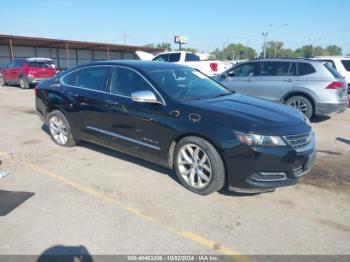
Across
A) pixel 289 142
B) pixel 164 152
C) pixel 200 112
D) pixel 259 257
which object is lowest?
pixel 259 257

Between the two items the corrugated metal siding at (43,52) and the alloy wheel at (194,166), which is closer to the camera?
the alloy wheel at (194,166)

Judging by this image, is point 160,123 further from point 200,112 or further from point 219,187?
point 219,187

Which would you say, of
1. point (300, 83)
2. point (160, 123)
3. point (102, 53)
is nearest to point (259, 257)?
point (160, 123)

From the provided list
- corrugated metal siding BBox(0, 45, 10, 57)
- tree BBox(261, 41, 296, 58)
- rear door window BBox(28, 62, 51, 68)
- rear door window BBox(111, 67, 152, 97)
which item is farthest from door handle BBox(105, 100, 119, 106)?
tree BBox(261, 41, 296, 58)

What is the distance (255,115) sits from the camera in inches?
161

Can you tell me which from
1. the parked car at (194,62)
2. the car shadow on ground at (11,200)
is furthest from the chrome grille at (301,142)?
the parked car at (194,62)

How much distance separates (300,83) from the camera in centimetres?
886

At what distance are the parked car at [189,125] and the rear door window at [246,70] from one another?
15.0 feet

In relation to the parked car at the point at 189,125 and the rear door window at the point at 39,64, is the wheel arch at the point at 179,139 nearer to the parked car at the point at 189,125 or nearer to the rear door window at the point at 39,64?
the parked car at the point at 189,125

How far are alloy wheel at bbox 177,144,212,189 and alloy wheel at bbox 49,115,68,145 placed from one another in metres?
2.77

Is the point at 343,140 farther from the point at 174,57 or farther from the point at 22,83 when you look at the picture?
the point at 22,83

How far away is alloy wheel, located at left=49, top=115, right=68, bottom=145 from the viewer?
6.21m

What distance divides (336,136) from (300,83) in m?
1.97

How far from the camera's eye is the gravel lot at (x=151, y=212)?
321cm
